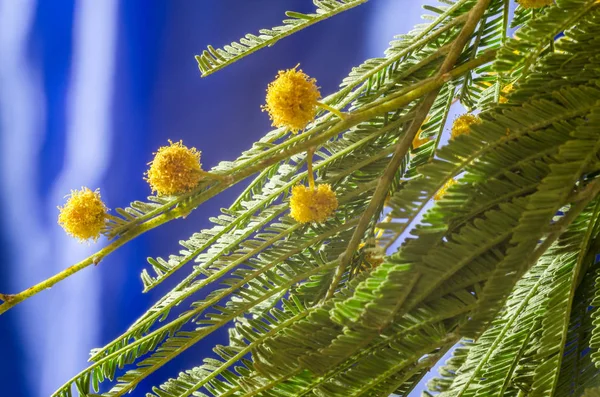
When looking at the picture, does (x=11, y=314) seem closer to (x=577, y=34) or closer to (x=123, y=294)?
(x=123, y=294)

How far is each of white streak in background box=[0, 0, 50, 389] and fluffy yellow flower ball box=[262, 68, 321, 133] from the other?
2.77ft

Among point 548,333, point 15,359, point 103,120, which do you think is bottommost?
point 548,333

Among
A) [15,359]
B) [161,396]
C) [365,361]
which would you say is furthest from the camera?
[15,359]

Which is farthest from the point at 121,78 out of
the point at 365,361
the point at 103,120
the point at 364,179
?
the point at 365,361

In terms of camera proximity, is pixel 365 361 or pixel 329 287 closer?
pixel 365 361

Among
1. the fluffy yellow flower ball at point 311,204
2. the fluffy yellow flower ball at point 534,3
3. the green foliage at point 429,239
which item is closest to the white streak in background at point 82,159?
the green foliage at point 429,239

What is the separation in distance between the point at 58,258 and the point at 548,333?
3.39 ft

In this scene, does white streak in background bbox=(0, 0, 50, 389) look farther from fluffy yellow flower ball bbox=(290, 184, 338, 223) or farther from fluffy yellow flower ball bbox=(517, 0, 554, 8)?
fluffy yellow flower ball bbox=(517, 0, 554, 8)

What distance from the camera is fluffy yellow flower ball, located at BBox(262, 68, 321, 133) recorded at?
1.87ft

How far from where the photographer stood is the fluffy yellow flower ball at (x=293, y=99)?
570 mm

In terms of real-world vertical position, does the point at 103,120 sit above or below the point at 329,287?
above

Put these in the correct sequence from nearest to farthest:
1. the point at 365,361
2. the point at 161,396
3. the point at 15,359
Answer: the point at 365,361 → the point at 161,396 → the point at 15,359

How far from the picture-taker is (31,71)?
4.08ft

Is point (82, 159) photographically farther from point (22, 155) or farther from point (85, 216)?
point (85, 216)
